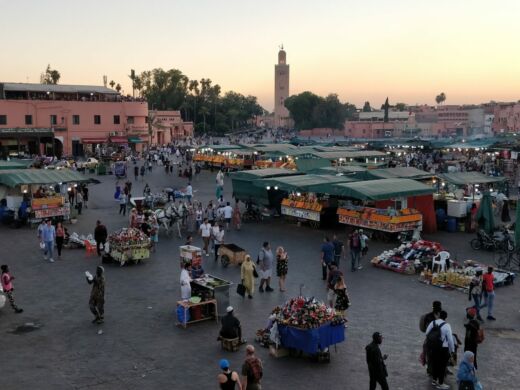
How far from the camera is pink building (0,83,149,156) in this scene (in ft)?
198

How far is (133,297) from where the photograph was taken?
1415 centimetres

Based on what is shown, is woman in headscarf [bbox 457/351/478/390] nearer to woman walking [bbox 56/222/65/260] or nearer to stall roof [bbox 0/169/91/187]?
woman walking [bbox 56/222/65/260]

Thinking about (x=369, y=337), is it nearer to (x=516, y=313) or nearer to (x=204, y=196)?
(x=516, y=313)

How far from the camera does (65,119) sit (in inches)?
2502

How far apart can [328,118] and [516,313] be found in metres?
118

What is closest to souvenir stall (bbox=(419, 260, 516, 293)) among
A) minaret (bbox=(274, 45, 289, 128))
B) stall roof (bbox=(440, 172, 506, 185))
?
stall roof (bbox=(440, 172, 506, 185))

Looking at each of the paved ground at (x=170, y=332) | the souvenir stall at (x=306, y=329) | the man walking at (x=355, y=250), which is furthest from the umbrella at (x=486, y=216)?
the souvenir stall at (x=306, y=329)

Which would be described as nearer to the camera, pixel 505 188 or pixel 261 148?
pixel 505 188

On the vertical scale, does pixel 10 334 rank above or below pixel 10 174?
below

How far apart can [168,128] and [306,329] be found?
8930 cm

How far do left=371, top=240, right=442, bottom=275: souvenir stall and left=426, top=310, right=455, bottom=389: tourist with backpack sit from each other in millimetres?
7479

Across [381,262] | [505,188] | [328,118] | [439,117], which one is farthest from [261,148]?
[439,117]

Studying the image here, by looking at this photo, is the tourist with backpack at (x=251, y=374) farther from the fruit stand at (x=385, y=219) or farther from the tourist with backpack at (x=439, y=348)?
the fruit stand at (x=385, y=219)

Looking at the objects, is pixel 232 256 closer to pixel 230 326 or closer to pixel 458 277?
pixel 458 277
